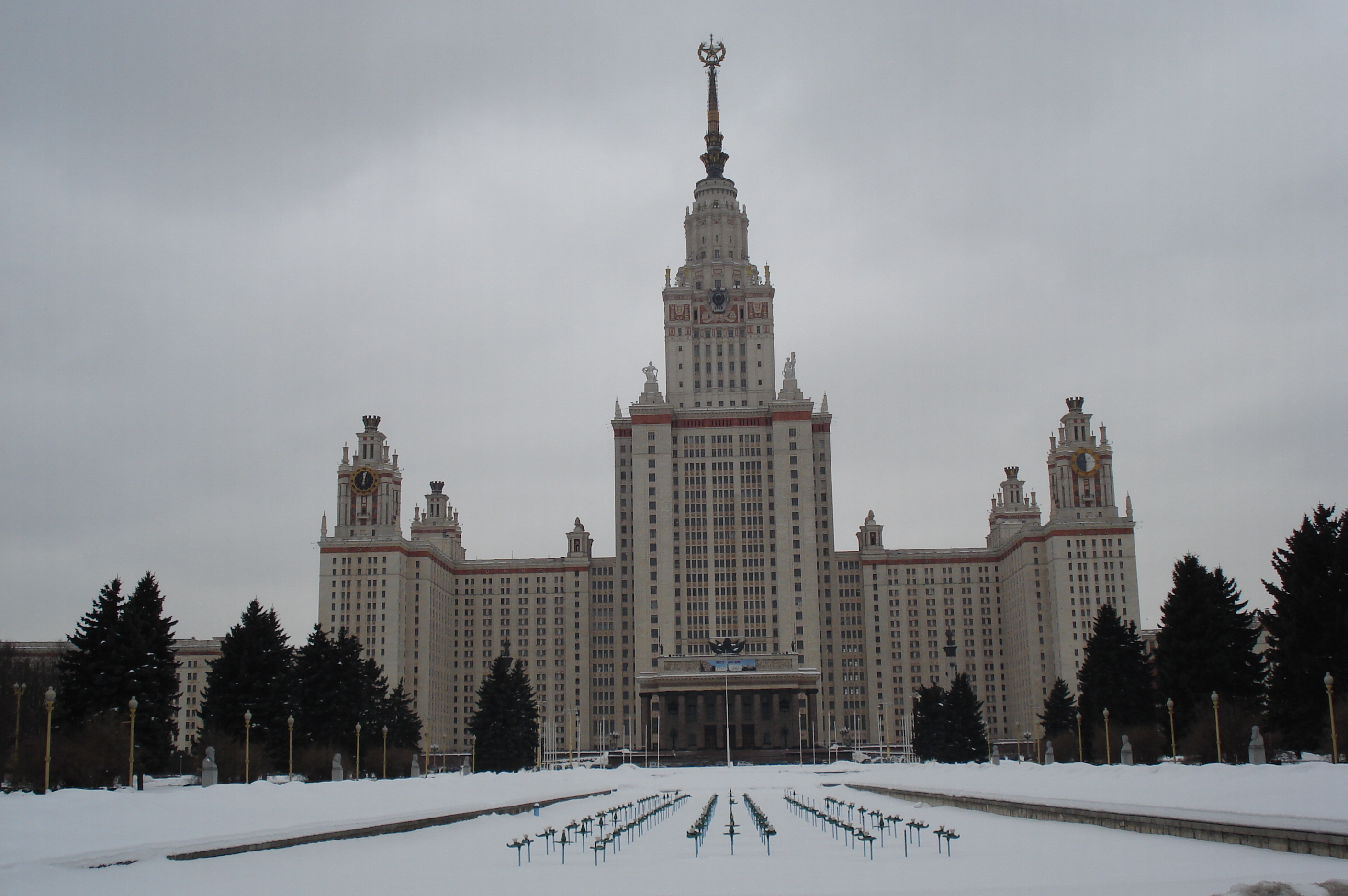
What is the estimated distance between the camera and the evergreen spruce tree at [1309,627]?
5231cm

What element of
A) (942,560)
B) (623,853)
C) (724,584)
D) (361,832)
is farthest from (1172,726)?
(942,560)

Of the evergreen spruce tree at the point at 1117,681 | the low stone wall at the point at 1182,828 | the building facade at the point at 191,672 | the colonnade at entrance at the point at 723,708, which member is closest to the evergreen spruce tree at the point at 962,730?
the evergreen spruce tree at the point at 1117,681

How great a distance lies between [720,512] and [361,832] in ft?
405

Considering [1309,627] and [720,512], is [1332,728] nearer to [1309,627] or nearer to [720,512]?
[1309,627]

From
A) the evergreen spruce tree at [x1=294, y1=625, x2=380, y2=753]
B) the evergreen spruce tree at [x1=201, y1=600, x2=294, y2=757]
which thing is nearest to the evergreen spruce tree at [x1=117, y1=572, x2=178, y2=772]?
the evergreen spruce tree at [x1=201, y1=600, x2=294, y2=757]

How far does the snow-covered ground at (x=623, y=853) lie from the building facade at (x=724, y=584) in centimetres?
10257

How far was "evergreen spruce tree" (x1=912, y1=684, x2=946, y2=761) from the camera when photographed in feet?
334

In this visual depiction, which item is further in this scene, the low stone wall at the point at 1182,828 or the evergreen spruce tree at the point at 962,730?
the evergreen spruce tree at the point at 962,730

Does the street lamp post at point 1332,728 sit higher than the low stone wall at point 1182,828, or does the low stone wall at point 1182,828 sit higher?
the street lamp post at point 1332,728

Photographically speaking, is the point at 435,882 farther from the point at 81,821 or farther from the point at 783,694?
the point at 783,694

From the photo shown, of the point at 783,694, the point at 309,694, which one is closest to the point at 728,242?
the point at 783,694

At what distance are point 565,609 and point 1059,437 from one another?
7306 cm

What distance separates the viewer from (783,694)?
148 metres

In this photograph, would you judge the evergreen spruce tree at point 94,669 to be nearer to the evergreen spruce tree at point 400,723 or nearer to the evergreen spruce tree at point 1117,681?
the evergreen spruce tree at point 400,723
